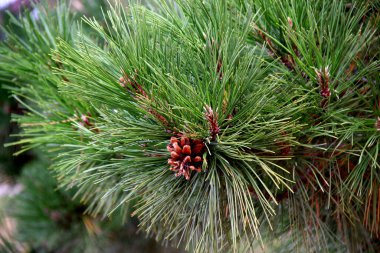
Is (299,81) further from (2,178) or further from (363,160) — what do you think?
(2,178)

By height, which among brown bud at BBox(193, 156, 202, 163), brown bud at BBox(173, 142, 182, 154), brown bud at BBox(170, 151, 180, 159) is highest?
brown bud at BBox(173, 142, 182, 154)

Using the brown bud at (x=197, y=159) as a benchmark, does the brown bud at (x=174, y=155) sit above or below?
above

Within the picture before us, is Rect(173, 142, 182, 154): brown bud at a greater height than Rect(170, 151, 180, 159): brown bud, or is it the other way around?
Rect(173, 142, 182, 154): brown bud

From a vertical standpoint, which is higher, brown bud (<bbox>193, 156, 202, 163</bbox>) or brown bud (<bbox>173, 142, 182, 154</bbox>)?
brown bud (<bbox>173, 142, 182, 154</bbox>)

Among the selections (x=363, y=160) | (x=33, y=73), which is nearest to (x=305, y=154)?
(x=363, y=160)

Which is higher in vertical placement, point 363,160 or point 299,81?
point 299,81

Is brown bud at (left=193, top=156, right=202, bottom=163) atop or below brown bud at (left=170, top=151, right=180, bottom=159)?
below

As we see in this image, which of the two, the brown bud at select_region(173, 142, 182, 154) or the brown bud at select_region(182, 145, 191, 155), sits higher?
the brown bud at select_region(173, 142, 182, 154)

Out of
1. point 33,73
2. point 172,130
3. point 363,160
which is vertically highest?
point 33,73
